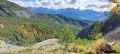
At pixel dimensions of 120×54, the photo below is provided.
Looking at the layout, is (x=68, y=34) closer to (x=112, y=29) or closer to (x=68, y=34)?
(x=68, y=34)

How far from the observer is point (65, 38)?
14609 millimetres

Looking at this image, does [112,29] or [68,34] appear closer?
[68,34]

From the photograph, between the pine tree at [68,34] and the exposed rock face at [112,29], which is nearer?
the exposed rock face at [112,29]

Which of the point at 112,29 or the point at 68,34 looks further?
the point at 112,29

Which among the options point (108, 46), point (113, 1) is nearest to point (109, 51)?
point (108, 46)

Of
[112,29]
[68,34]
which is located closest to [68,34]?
[68,34]

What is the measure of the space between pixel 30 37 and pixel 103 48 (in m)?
204

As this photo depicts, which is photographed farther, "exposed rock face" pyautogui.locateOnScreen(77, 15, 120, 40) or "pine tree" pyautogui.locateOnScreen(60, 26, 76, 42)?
"pine tree" pyautogui.locateOnScreen(60, 26, 76, 42)

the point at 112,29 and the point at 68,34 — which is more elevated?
the point at 112,29

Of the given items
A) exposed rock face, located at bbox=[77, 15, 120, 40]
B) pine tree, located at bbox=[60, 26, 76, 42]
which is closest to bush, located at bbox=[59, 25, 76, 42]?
pine tree, located at bbox=[60, 26, 76, 42]

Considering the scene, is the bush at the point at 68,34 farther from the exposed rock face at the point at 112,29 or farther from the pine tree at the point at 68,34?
the exposed rock face at the point at 112,29

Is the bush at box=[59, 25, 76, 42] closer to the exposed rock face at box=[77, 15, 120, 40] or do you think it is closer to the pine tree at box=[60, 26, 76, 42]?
the pine tree at box=[60, 26, 76, 42]

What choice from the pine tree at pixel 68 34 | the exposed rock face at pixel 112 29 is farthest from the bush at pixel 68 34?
the exposed rock face at pixel 112 29

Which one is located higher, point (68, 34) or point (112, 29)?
point (112, 29)
